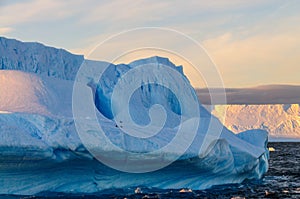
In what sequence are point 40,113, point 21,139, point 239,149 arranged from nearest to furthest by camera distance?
point 21,139 < point 40,113 < point 239,149

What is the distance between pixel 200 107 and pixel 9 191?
15.3 meters

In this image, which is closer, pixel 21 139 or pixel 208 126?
pixel 21 139

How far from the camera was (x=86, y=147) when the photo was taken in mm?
17062

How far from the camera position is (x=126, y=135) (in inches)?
734

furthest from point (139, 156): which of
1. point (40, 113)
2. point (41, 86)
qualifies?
point (41, 86)

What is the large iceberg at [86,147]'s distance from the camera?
16947 mm

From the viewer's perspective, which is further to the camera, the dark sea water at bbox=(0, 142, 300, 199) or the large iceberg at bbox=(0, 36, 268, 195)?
the dark sea water at bbox=(0, 142, 300, 199)

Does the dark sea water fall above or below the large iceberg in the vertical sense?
below

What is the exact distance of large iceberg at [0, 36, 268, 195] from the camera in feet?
55.6

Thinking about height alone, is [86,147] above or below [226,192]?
above

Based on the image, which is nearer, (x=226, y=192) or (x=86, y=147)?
(x=86, y=147)

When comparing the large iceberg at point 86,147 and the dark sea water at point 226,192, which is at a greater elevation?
the large iceberg at point 86,147

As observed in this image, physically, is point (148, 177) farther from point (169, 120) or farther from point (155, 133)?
point (169, 120)

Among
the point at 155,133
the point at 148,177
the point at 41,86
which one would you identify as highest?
the point at 41,86
